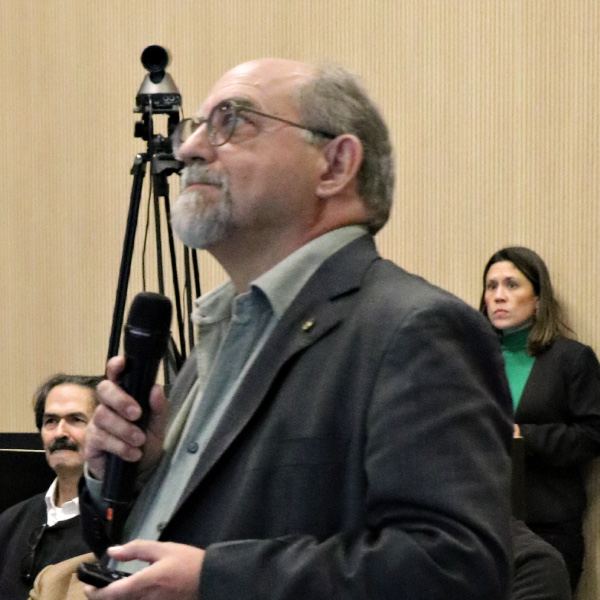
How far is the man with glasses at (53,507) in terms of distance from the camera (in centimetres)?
355

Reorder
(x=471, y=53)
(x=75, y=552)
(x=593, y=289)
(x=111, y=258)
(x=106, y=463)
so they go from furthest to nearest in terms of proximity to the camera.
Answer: (x=111, y=258) < (x=471, y=53) < (x=593, y=289) < (x=75, y=552) < (x=106, y=463)

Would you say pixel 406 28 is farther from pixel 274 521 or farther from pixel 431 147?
pixel 274 521

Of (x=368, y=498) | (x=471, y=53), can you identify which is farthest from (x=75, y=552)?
(x=471, y=53)

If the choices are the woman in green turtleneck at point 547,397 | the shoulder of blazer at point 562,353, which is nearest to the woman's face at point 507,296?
the woman in green turtleneck at point 547,397

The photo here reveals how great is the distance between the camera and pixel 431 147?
16.9 feet

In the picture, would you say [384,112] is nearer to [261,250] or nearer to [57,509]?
[57,509]

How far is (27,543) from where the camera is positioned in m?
3.64

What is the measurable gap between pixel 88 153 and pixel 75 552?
3282 mm

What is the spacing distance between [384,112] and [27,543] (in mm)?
2666

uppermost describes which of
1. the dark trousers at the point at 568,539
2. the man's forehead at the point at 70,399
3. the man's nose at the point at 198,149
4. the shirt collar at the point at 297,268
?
the man's nose at the point at 198,149

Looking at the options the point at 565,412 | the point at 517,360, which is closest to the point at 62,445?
the point at 517,360

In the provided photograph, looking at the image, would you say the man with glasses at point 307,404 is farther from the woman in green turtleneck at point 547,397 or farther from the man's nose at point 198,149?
the woman in green turtleneck at point 547,397

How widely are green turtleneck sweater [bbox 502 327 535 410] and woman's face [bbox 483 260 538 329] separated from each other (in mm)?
56

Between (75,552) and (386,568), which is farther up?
(386,568)
